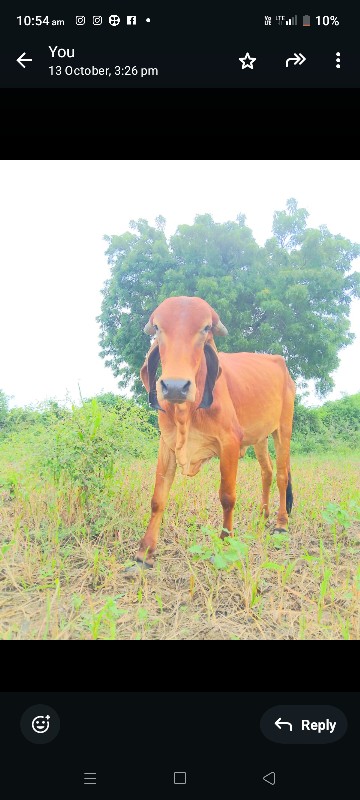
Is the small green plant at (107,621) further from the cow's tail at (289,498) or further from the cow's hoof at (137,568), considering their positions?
the cow's tail at (289,498)

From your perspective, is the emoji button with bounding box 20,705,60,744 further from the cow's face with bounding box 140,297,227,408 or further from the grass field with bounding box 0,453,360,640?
the cow's face with bounding box 140,297,227,408

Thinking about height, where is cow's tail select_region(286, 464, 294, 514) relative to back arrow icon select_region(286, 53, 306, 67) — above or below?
below

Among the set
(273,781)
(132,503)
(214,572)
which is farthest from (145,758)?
(132,503)

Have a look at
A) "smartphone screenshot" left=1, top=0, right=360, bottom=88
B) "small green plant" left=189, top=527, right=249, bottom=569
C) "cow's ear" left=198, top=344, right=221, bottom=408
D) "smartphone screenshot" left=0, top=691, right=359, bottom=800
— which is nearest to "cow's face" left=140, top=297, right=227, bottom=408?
"cow's ear" left=198, top=344, right=221, bottom=408

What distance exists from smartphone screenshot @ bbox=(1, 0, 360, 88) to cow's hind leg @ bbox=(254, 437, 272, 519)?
7.59ft

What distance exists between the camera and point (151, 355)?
231 centimetres

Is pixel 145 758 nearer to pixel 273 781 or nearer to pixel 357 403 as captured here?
pixel 273 781

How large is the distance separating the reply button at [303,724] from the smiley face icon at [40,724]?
0.63 m

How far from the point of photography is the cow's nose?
6.33 ft

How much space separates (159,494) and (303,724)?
4.72ft

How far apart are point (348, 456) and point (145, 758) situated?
344 centimetres

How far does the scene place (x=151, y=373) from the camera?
229 cm

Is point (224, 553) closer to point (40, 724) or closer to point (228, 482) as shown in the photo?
point (228, 482)

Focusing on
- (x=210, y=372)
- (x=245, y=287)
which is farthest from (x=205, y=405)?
(x=245, y=287)
